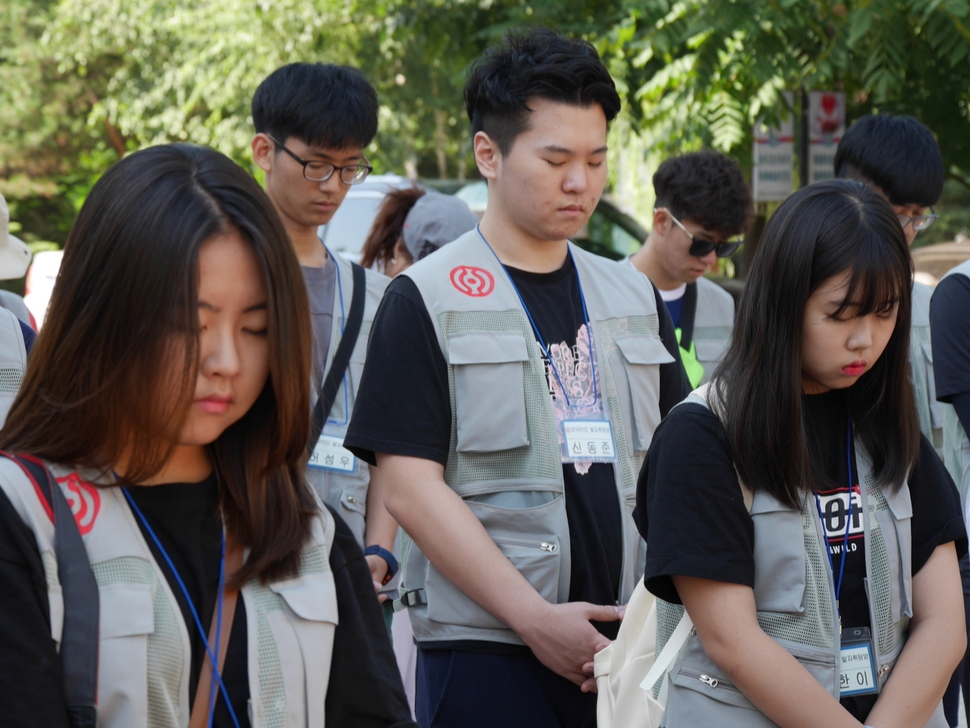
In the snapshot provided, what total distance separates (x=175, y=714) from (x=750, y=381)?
1307 millimetres

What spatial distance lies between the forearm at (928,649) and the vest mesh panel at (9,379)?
2.18 m

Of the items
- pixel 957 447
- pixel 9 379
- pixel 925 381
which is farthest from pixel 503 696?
pixel 925 381

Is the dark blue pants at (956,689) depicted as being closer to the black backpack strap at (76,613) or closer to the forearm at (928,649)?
the forearm at (928,649)

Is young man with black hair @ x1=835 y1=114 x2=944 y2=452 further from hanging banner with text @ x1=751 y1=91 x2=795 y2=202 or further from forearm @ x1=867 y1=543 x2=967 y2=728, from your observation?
hanging banner with text @ x1=751 y1=91 x2=795 y2=202

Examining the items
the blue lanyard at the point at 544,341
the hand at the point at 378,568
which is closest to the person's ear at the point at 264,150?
the blue lanyard at the point at 544,341

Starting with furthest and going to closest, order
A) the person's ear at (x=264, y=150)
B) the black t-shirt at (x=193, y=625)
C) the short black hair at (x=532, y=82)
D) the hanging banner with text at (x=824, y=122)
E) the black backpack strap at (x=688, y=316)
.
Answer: the hanging banner with text at (x=824, y=122)
the black backpack strap at (x=688, y=316)
the person's ear at (x=264, y=150)
the short black hair at (x=532, y=82)
the black t-shirt at (x=193, y=625)

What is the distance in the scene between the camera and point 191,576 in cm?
168

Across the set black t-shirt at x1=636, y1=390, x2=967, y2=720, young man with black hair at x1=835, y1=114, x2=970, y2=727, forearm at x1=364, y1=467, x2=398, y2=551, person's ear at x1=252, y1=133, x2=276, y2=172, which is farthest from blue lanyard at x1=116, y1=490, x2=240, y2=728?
young man with black hair at x1=835, y1=114, x2=970, y2=727

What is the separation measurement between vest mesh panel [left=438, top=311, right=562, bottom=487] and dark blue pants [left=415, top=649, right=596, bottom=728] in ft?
1.42

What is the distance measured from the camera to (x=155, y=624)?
5.19 feet

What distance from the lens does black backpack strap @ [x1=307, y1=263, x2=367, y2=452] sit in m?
3.57

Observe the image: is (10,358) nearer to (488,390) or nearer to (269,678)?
(488,390)

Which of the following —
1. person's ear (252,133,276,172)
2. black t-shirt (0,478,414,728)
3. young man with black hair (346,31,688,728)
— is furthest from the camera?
person's ear (252,133,276,172)

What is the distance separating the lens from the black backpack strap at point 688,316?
15.0 feet
